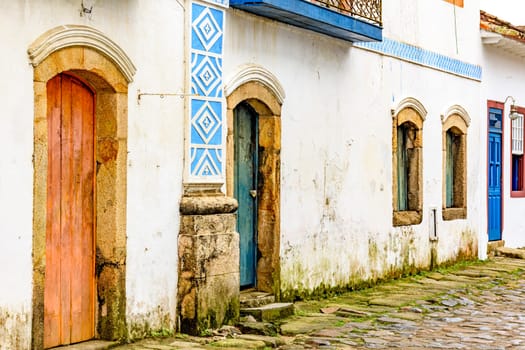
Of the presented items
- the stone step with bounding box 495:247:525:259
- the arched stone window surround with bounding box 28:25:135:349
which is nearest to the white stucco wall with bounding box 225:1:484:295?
the arched stone window surround with bounding box 28:25:135:349

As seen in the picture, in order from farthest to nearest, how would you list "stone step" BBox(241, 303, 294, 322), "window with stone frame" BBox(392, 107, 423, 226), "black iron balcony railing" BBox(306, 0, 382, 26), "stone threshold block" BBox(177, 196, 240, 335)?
"window with stone frame" BBox(392, 107, 423, 226) < "black iron balcony railing" BBox(306, 0, 382, 26) < "stone step" BBox(241, 303, 294, 322) < "stone threshold block" BBox(177, 196, 240, 335)

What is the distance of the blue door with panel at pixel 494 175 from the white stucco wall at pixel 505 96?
0.21 meters

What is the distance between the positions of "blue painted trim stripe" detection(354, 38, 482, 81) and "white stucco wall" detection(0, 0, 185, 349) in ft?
15.2

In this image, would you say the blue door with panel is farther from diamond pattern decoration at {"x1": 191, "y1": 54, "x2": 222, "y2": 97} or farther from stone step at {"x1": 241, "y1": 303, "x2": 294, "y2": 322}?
diamond pattern decoration at {"x1": 191, "y1": 54, "x2": 222, "y2": 97}

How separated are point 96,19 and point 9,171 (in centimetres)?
159

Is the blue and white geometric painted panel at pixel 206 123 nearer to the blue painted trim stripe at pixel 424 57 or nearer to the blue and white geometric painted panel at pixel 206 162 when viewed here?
the blue and white geometric painted panel at pixel 206 162

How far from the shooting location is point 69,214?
26.7ft

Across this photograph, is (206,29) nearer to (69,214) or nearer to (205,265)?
(205,265)

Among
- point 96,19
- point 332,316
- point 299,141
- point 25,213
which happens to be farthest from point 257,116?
point 25,213

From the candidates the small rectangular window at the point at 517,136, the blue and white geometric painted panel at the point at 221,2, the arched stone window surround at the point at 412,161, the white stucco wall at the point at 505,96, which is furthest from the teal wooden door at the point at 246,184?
the small rectangular window at the point at 517,136

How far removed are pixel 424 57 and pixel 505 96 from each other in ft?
13.5

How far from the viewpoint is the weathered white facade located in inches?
290

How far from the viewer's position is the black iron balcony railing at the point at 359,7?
11672mm

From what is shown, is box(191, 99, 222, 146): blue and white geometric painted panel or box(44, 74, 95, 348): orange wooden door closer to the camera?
box(44, 74, 95, 348): orange wooden door
